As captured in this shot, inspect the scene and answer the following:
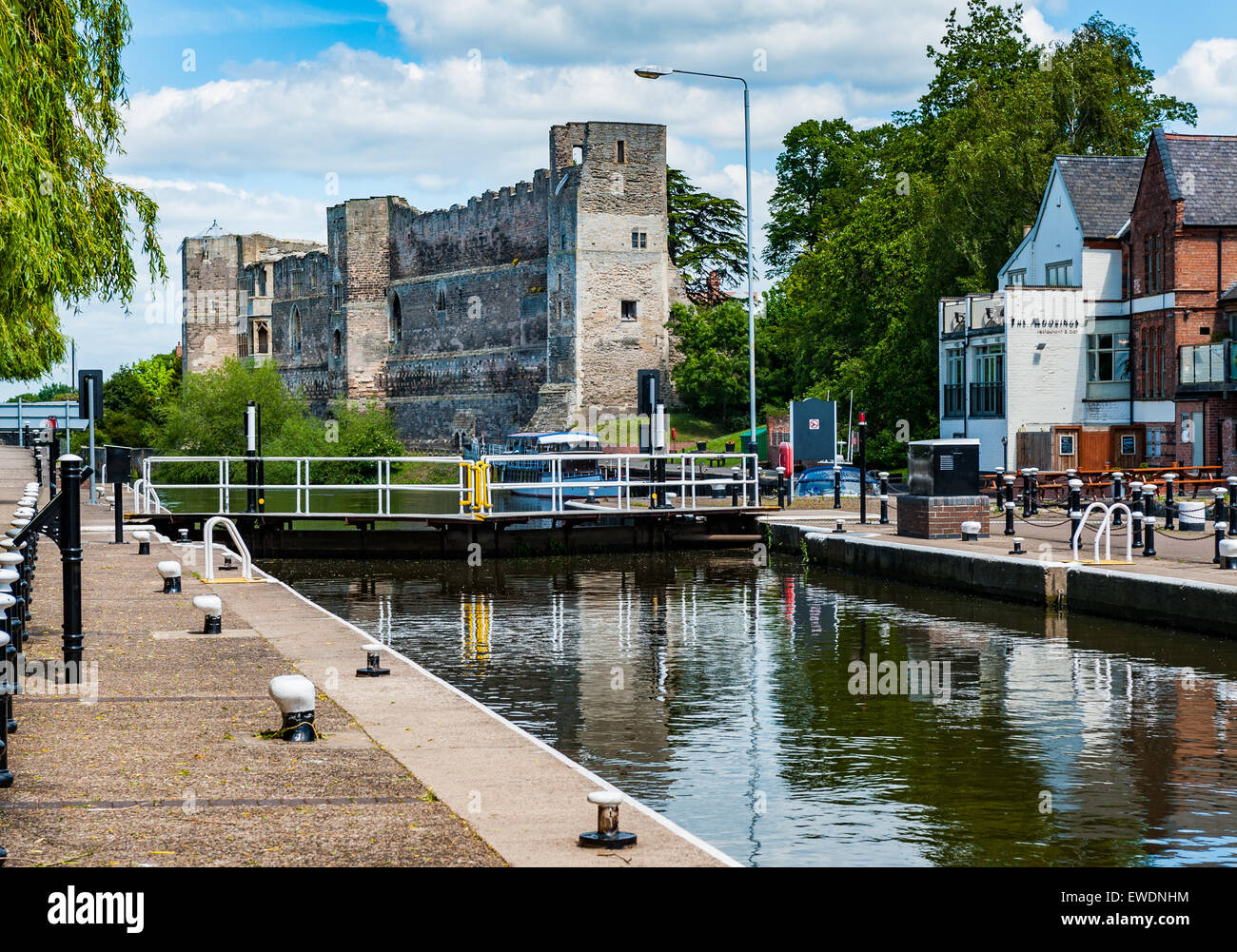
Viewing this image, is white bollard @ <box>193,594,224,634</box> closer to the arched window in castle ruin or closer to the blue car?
the blue car

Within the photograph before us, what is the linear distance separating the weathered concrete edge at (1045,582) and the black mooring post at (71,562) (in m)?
12.6

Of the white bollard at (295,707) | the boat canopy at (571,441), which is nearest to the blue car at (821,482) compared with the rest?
the boat canopy at (571,441)

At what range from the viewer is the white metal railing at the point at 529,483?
32.1 meters

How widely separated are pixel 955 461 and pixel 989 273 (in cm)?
2771

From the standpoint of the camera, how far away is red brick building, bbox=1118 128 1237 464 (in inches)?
1594

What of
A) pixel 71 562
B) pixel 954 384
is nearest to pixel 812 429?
pixel 954 384

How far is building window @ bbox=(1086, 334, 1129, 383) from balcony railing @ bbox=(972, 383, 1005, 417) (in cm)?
260

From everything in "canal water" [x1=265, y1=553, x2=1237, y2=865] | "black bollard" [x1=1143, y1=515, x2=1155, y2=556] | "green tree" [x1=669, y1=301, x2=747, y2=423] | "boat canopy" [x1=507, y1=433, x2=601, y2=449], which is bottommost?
"canal water" [x1=265, y1=553, x2=1237, y2=865]

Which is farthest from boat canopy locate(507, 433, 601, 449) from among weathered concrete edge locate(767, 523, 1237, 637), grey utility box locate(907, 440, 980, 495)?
grey utility box locate(907, 440, 980, 495)

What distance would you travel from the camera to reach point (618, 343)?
78062 millimetres

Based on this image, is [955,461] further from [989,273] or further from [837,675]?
[989,273]

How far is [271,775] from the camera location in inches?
367

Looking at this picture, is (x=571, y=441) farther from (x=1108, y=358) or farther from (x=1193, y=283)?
(x=1193, y=283)
